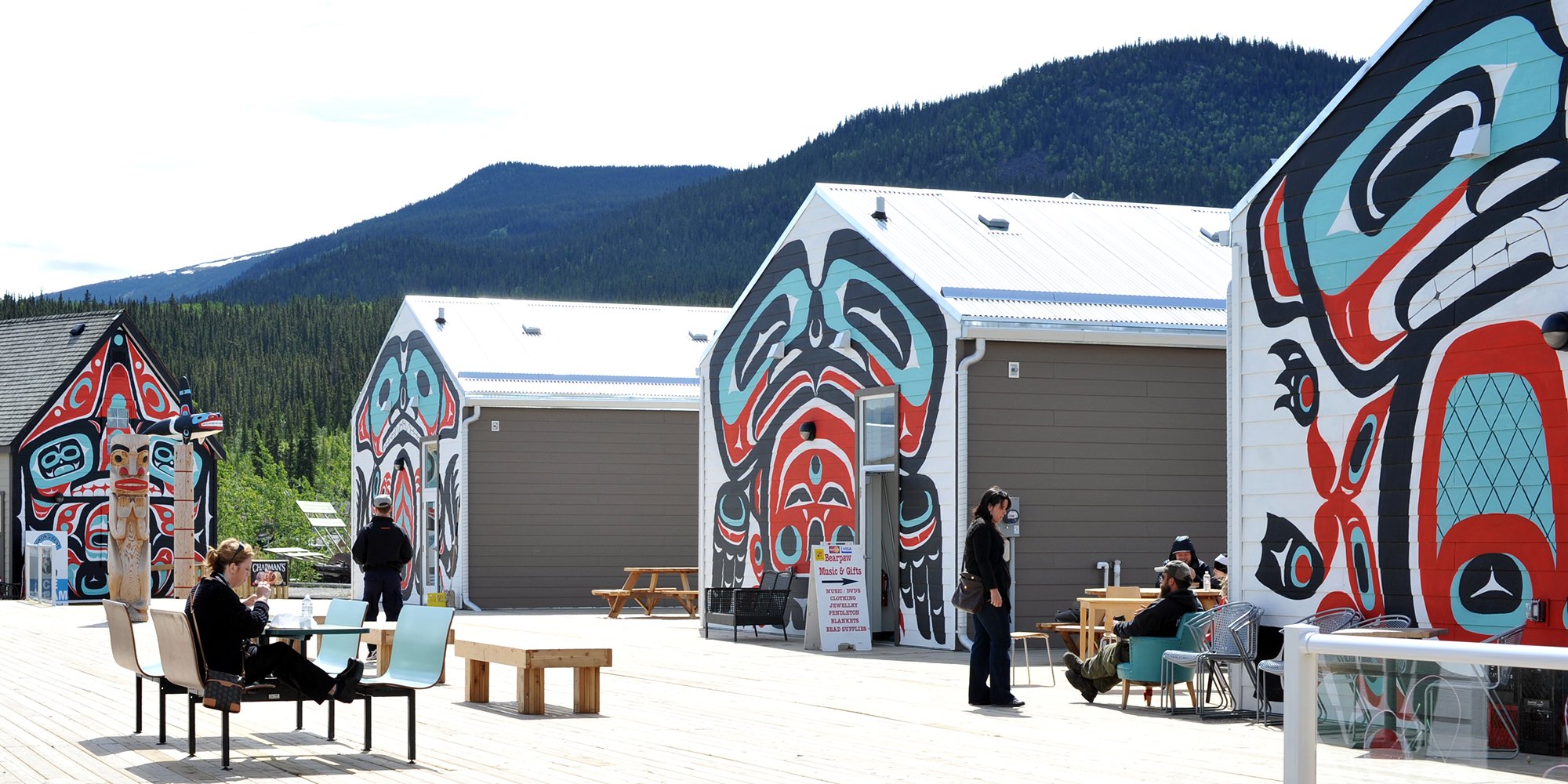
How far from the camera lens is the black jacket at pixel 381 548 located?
16016 mm

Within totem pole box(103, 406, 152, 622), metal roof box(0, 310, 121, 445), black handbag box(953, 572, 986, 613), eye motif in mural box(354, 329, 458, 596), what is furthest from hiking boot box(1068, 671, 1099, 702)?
metal roof box(0, 310, 121, 445)

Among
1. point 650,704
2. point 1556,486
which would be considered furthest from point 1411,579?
point 650,704

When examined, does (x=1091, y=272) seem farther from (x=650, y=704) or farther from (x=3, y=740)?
(x=3, y=740)

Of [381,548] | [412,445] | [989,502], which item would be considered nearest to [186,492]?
[381,548]

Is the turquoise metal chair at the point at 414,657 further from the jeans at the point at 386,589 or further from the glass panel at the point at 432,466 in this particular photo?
the glass panel at the point at 432,466

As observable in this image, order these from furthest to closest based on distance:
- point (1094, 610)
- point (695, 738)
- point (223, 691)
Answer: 1. point (1094, 610)
2. point (695, 738)
3. point (223, 691)

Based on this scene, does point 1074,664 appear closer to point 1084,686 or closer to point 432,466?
point 1084,686

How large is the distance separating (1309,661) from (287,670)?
545 cm

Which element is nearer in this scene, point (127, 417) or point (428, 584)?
point (428, 584)

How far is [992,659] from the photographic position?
1184cm

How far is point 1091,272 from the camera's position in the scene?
1873cm

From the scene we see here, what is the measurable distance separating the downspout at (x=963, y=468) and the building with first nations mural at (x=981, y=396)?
2cm

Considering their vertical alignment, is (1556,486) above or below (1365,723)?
above

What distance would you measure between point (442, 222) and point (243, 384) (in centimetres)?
8552
